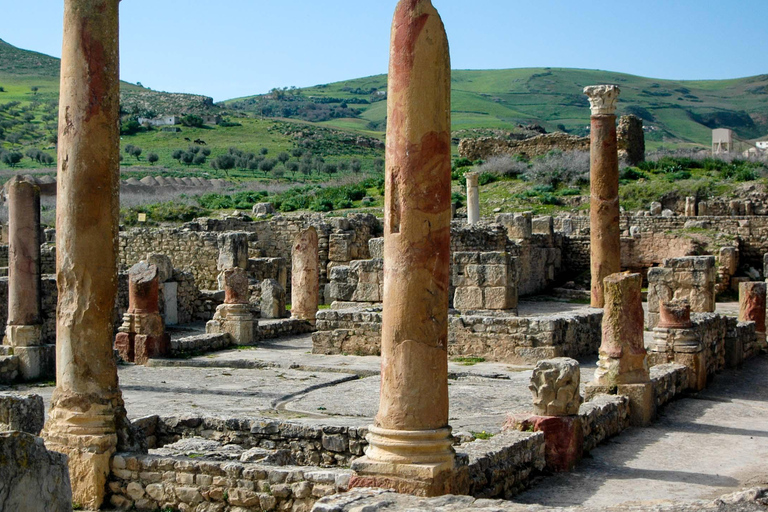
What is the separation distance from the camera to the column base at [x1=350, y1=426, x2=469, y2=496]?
267 inches

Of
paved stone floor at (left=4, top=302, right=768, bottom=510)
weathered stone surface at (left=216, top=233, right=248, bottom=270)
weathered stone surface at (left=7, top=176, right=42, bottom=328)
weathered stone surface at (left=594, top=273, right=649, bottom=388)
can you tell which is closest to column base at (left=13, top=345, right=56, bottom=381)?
weathered stone surface at (left=7, top=176, right=42, bottom=328)

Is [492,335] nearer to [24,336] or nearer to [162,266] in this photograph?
[24,336]

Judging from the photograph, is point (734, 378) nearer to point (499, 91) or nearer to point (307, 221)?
point (307, 221)

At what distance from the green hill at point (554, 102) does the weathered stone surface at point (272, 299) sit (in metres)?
88.1

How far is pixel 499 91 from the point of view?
154750mm

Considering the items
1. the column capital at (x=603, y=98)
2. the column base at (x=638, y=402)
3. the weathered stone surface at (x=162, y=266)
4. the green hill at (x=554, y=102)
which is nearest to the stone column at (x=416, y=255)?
the column base at (x=638, y=402)

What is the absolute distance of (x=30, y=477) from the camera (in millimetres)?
4527

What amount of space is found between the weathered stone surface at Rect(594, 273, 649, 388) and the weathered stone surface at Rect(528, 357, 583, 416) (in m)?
2.28

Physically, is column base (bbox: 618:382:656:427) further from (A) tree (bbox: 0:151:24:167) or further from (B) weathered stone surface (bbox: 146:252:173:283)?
(A) tree (bbox: 0:151:24:167)

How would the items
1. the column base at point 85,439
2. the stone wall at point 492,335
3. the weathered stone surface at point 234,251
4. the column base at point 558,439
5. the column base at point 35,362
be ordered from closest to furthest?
1. the column base at point 85,439
2. the column base at point 558,439
3. the column base at point 35,362
4. the stone wall at point 492,335
5. the weathered stone surface at point 234,251

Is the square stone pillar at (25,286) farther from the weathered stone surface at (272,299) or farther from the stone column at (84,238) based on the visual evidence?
the weathered stone surface at (272,299)

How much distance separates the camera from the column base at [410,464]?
6.77 metres

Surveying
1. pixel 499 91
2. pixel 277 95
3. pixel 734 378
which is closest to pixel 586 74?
pixel 499 91

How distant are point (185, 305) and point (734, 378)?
12157 mm
